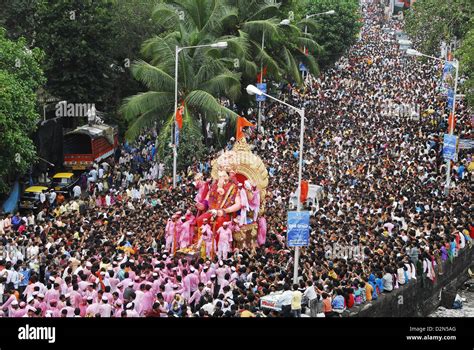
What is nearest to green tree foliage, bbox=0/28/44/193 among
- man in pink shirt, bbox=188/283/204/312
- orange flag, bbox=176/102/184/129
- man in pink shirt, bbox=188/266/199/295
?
orange flag, bbox=176/102/184/129

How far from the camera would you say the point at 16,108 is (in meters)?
29.8

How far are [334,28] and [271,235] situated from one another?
36964mm

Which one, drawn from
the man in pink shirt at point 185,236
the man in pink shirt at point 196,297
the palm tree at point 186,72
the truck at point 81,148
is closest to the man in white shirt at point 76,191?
the palm tree at point 186,72

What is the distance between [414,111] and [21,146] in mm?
22824

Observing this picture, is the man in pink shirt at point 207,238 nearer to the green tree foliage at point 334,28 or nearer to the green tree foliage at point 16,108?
the green tree foliage at point 16,108

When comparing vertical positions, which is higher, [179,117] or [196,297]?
[179,117]

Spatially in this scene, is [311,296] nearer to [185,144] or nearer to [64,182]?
[185,144]

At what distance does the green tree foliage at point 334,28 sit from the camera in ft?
193

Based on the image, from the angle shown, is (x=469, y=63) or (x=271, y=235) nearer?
(x=271, y=235)

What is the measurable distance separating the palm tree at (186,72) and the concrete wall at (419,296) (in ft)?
33.2

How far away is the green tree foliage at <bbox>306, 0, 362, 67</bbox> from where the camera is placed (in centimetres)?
5891

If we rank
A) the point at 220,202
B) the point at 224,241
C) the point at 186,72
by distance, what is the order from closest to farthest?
1. the point at 224,241
2. the point at 220,202
3. the point at 186,72

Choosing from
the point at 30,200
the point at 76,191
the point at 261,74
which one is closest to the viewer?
the point at 30,200

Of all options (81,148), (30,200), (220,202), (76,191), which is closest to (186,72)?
(76,191)
